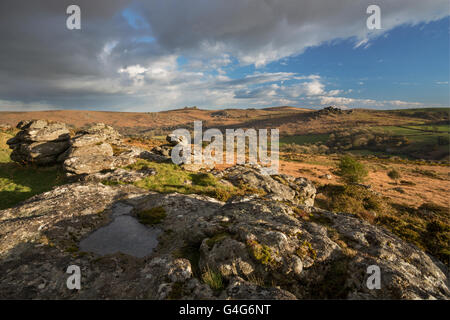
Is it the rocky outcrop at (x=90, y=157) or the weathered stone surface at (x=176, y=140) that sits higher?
the weathered stone surface at (x=176, y=140)

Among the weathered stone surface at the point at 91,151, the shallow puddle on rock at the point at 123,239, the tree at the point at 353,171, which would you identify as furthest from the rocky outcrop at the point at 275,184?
the tree at the point at 353,171

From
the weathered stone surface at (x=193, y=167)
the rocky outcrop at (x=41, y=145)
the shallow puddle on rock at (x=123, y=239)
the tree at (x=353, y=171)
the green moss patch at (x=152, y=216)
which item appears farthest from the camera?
the tree at (x=353, y=171)

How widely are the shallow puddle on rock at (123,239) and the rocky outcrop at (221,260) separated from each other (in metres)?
0.32

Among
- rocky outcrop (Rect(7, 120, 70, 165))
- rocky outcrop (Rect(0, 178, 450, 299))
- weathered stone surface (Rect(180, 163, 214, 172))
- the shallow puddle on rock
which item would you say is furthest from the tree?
rocky outcrop (Rect(7, 120, 70, 165))

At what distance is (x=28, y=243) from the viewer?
7637 millimetres

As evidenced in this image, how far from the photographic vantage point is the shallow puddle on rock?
8.16m

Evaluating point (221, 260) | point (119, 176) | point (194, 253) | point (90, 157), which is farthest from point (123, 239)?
point (90, 157)

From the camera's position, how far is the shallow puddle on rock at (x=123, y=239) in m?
8.16

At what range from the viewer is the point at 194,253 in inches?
306

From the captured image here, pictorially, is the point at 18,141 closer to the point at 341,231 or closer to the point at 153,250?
the point at 153,250

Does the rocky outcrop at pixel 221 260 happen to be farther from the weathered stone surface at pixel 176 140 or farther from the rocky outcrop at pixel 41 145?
the weathered stone surface at pixel 176 140

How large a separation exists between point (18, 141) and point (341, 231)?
109ft

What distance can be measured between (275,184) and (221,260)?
666 inches
